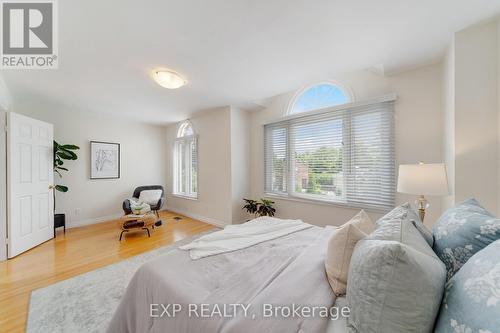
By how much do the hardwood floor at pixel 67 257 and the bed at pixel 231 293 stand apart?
1391 millimetres

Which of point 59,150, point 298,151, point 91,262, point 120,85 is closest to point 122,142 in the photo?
point 59,150

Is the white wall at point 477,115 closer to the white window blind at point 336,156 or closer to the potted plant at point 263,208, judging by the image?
the white window blind at point 336,156

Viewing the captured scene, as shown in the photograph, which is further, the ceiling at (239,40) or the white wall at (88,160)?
the white wall at (88,160)

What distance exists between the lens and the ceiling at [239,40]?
1.54 metres

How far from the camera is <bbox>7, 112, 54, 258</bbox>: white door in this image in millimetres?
2631

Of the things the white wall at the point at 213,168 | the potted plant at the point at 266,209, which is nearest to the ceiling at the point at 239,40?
the white wall at the point at 213,168

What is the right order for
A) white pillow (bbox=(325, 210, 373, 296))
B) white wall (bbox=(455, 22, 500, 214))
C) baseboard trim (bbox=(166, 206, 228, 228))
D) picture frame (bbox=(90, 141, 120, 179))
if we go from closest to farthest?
white pillow (bbox=(325, 210, 373, 296)), white wall (bbox=(455, 22, 500, 214)), baseboard trim (bbox=(166, 206, 228, 228)), picture frame (bbox=(90, 141, 120, 179))

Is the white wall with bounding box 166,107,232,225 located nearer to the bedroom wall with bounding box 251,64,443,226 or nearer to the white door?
the bedroom wall with bounding box 251,64,443,226

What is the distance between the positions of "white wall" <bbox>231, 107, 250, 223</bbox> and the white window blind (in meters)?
0.45

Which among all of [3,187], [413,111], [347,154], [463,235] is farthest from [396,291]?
[3,187]

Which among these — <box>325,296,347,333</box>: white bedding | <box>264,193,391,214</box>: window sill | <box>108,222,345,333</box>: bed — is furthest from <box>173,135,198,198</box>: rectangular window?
<box>325,296,347,333</box>: white bedding

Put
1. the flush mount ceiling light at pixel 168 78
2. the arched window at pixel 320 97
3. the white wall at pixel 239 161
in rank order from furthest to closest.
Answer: the white wall at pixel 239 161 < the arched window at pixel 320 97 < the flush mount ceiling light at pixel 168 78

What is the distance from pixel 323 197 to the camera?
3152 millimetres

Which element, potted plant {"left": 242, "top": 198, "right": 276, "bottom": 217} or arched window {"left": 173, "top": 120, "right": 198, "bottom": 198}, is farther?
arched window {"left": 173, "top": 120, "right": 198, "bottom": 198}
